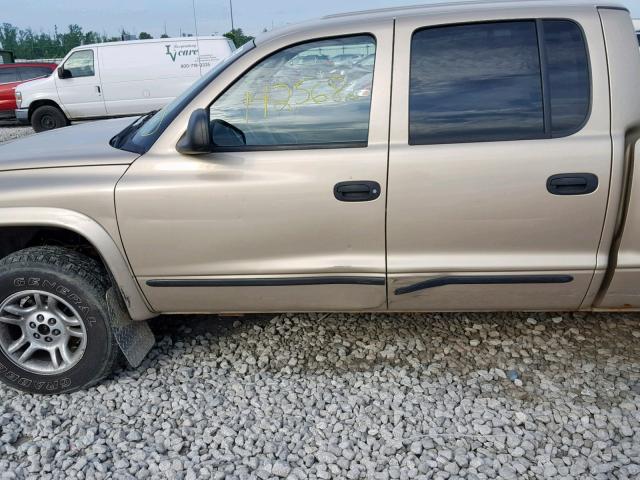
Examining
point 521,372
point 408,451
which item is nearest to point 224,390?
point 408,451

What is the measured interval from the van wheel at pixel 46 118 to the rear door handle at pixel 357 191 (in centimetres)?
1090

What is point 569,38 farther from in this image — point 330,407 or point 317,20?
point 330,407

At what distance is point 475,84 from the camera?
2373 millimetres

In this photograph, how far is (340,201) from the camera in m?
2.40

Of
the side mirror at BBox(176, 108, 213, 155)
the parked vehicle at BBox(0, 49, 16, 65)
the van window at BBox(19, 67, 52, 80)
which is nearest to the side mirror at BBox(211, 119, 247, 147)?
the side mirror at BBox(176, 108, 213, 155)

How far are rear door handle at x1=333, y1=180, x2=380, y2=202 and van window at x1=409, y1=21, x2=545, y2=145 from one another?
0.27 m

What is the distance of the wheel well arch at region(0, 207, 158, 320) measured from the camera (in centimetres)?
250

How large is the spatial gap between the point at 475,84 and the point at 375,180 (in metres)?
0.61

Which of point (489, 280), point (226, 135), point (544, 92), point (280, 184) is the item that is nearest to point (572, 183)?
point (544, 92)

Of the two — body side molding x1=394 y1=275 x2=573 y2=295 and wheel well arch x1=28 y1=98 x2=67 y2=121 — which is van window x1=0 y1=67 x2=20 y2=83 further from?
body side molding x1=394 y1=275 x2=573 y2=295

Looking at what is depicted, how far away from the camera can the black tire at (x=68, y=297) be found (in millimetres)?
2600

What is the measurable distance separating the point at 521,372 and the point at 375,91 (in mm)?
1625

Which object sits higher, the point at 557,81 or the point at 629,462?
the point at 557,81

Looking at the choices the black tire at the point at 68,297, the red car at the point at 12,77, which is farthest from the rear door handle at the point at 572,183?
the red car at the point at 12,77
